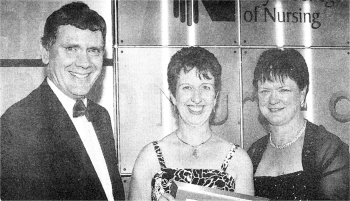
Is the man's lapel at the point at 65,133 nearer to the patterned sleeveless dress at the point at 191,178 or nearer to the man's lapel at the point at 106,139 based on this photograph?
the man's lapel at the point at 106,139

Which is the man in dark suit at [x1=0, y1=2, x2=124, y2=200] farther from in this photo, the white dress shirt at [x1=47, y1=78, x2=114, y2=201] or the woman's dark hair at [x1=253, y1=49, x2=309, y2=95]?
the woman's dark hair at [x1=253, y1=49, x2=309, y2=95]

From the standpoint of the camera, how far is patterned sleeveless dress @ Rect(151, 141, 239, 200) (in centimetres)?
179

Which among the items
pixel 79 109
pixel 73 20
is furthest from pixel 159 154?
pixel 73 20

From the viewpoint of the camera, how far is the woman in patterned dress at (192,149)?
1.81m

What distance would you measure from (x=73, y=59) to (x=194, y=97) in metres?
0.54

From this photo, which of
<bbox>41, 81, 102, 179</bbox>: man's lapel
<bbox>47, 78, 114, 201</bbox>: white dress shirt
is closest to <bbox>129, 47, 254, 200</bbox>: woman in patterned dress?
<bbox>47, 78, 114, 201</bbox>: white dress shirt

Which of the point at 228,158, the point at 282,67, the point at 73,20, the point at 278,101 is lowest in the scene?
the point at 228,158

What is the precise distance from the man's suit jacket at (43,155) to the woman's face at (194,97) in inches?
18.0

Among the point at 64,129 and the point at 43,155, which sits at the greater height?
the point at 64,129

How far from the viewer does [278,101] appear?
1929mm

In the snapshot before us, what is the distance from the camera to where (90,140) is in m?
1.84

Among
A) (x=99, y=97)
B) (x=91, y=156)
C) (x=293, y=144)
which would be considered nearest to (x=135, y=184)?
(x=91, y=156)

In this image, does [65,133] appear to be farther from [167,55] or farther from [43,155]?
[167,55]

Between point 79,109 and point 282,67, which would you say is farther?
point 282,67
